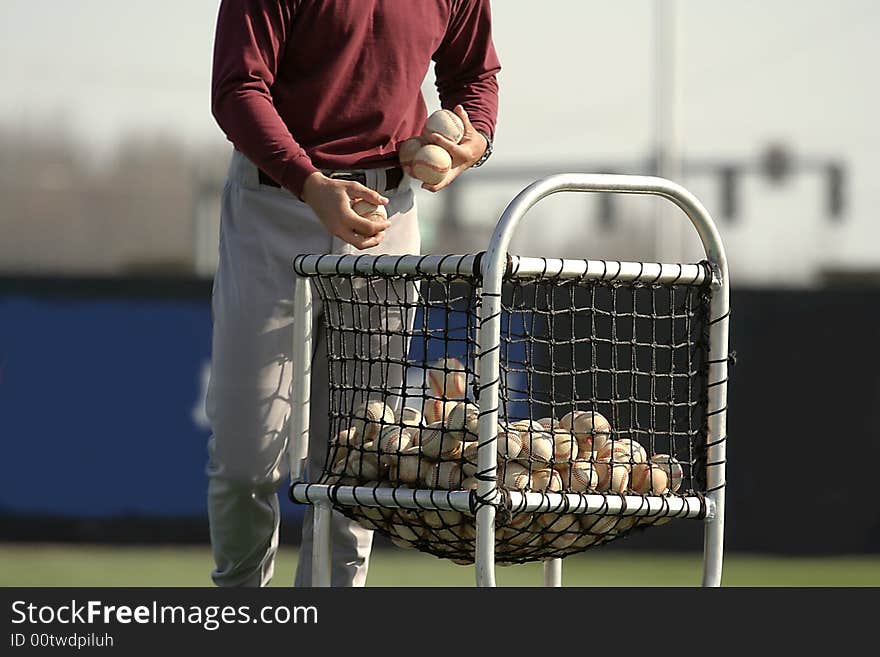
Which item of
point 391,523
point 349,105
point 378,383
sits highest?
point 349,105

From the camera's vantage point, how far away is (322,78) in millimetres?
2256

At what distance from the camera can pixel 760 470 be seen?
527 cm

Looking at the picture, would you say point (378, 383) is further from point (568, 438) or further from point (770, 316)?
point (770, 316)

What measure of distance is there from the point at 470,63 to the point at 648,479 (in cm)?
86

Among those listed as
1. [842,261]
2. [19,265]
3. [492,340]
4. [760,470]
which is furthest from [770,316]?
[492,340]

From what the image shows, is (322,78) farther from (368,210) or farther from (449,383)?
(449,383)

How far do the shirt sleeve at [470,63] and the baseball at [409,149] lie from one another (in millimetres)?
211

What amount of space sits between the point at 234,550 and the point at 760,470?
130 inches

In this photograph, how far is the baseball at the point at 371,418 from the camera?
199 centimetres

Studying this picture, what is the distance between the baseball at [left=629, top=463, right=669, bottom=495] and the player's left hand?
1.77 ft

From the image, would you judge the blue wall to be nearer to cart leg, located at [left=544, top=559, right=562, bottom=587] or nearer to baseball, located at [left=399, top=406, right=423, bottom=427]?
cart leg, located at [left=544, top=559, right=562, bottom=587]

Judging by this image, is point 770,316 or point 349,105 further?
point 770,316
